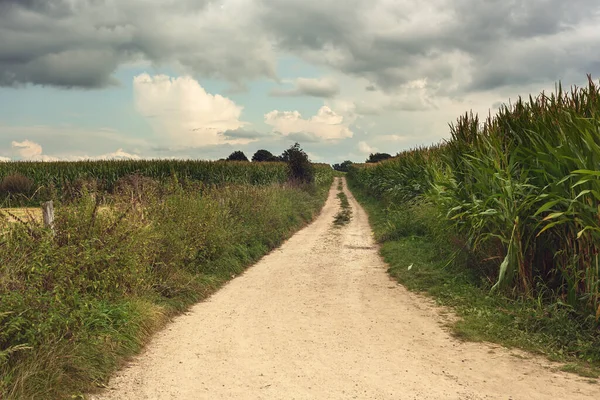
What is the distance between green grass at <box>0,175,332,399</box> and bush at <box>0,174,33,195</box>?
22.0 meters

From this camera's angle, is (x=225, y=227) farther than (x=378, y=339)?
Yes

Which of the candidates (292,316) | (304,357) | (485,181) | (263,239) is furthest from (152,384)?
(263,239)

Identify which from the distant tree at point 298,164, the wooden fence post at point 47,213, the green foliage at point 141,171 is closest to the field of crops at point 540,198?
the wooden fence post at point 47,213

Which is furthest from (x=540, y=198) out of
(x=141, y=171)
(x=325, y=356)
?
(x=141, y=171)

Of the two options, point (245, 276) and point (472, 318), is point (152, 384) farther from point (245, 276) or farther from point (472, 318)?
point (245, 276)

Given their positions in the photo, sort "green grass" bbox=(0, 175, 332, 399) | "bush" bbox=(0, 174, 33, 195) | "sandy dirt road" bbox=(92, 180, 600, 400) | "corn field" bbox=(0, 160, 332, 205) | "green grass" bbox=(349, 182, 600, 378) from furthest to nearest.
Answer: "corn field" bbox=(0, 160, 332, 205) < "bush" bbox=(0, 174, 33, 195) < "green grass" bbox=(349, 182, 600, 378) < "sandy dirt road" bbox=(92, 180, 600, 400) < "green grass" bbox=(0, 175, 332, 399)

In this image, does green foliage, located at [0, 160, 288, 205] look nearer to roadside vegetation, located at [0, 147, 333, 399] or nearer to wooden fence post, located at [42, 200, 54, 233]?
roadside vegetation, located at [0, 147, 333, 399]

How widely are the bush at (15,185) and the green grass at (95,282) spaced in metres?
22.0

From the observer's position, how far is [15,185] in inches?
1109

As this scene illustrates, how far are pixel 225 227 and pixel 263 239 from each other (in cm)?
205

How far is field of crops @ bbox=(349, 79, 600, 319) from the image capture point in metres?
5.71

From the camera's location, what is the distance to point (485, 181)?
7.85m

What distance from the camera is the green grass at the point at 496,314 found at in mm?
5594

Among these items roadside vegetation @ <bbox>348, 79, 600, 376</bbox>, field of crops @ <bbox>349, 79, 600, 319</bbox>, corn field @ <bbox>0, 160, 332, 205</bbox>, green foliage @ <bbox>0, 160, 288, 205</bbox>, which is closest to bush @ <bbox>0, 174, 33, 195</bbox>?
corn field @ <bbox>0, 160, 332, 205</bbox>
